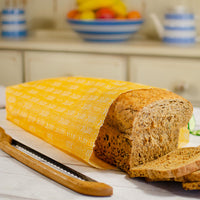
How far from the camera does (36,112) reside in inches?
45.0

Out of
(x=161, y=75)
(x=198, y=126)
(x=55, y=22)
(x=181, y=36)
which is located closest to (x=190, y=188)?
(x=198, y=126)

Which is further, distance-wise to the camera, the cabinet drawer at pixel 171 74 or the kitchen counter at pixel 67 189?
the cabinet drawer at pixel 171 74

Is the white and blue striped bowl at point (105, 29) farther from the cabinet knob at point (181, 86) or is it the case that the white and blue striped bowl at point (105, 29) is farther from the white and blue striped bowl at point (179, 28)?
the cabinet knob at point (181, 86)

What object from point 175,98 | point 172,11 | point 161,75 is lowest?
point 161,75

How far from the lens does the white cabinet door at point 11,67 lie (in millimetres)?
2802

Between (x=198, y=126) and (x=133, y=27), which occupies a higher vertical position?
(x=133, y=27)

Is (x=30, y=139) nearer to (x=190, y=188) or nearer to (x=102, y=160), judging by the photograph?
(x=102, y=160)

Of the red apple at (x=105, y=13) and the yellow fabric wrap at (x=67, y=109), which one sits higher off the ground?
the red apple at (x=105, y=13)

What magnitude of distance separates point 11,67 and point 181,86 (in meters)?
1.20

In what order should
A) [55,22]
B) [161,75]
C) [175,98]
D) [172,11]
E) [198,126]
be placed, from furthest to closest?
[55,22] → [172,11] → [161,75] → [198,126] → [175,98]

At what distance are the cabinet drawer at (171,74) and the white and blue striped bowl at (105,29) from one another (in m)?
0.22

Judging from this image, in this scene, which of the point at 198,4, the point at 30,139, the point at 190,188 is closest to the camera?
the point at 190,188

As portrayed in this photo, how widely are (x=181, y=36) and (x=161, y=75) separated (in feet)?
1.10

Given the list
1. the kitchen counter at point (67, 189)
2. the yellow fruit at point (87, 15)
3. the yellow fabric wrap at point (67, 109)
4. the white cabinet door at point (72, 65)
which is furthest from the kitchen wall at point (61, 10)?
the kitchen counter at point (67, 189)
